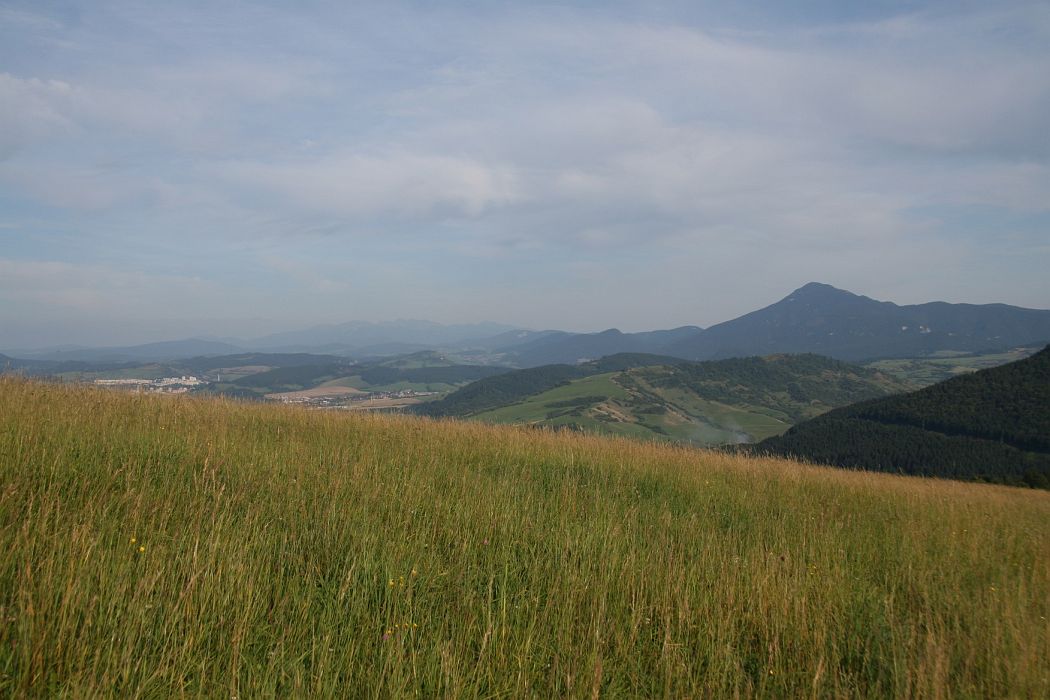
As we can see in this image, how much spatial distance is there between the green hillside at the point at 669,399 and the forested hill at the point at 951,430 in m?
17.0

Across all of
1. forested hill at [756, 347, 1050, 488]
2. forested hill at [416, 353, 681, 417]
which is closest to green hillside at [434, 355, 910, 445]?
forested hill at [416, 353, 681, 417]

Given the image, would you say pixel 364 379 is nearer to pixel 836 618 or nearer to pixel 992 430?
pixel 992 430

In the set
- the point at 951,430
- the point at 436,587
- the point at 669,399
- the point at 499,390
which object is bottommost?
the point at 669,399

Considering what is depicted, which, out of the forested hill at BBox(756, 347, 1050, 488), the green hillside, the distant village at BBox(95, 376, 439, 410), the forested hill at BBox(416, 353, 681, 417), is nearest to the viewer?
the distant village at BBox(95, 376, 439, 410)

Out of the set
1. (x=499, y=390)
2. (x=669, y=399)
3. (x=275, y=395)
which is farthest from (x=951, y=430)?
(x=275, y=395)

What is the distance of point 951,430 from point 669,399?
234 feet

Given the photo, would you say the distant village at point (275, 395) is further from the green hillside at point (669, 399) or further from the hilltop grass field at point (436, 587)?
the green hillside at point (669, 399)

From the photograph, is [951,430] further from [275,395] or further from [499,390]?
[275,395]

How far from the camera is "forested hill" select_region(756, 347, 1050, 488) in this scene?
2847 inches

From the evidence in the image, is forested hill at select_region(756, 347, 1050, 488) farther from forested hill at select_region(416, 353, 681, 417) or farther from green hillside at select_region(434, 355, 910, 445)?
forested hill at select_region(416, 353, 681, 417)

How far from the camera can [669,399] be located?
506ft

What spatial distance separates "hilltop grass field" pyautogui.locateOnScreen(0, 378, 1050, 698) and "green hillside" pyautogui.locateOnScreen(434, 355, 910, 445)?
81704mm

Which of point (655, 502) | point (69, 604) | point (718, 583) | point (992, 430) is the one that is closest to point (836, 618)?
point (718, 583)

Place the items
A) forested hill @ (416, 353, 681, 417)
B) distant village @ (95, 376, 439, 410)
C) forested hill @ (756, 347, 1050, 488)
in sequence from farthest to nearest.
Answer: forested hill @ (416, 353, 681, 417) → forested hill @ (756, 347, 1050, 488) → distant village @ (95, 376, 439, 410)
